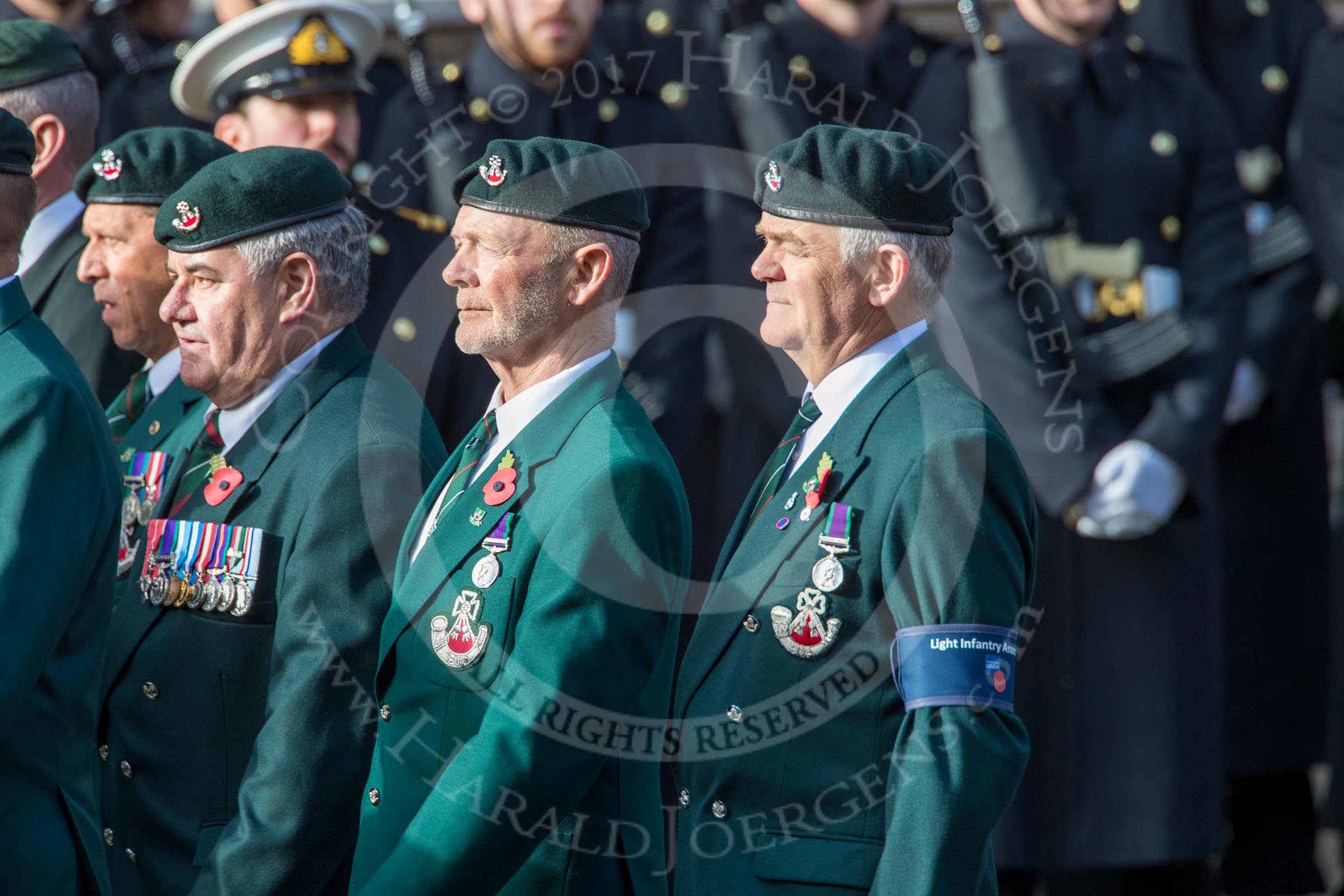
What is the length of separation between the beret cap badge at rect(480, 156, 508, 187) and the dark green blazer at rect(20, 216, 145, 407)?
1507mm

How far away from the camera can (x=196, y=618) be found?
3314mm

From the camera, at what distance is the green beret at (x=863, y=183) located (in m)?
3.12

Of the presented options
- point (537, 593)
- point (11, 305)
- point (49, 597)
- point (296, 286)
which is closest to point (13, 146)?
point (11, 305)

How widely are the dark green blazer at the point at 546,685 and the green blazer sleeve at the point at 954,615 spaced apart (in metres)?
0.40

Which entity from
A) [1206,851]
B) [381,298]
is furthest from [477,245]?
[1206,851]

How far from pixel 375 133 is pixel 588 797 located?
322cm

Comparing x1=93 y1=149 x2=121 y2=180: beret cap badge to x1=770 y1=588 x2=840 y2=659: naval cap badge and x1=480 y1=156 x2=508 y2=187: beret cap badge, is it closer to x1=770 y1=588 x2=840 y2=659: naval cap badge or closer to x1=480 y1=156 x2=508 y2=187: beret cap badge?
x1=480 y1=156 x2=508 y2=187: beret cap badge

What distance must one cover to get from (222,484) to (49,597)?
566 mm

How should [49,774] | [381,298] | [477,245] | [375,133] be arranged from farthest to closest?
[375,133]
[381,298]
[477,245]
[49,774]

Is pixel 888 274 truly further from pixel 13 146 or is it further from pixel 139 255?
pixel 139 255

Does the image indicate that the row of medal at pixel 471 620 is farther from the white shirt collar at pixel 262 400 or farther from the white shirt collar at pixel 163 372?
the white shirt collar at pixel 163 372

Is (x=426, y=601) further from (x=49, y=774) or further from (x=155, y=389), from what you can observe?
(x=155, y=389)

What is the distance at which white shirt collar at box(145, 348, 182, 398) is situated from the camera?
4.05 m

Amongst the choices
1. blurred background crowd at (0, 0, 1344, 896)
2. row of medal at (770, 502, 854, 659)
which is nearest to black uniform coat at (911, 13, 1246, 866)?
blurred background crowd at (0, 0, 1344, 896)
